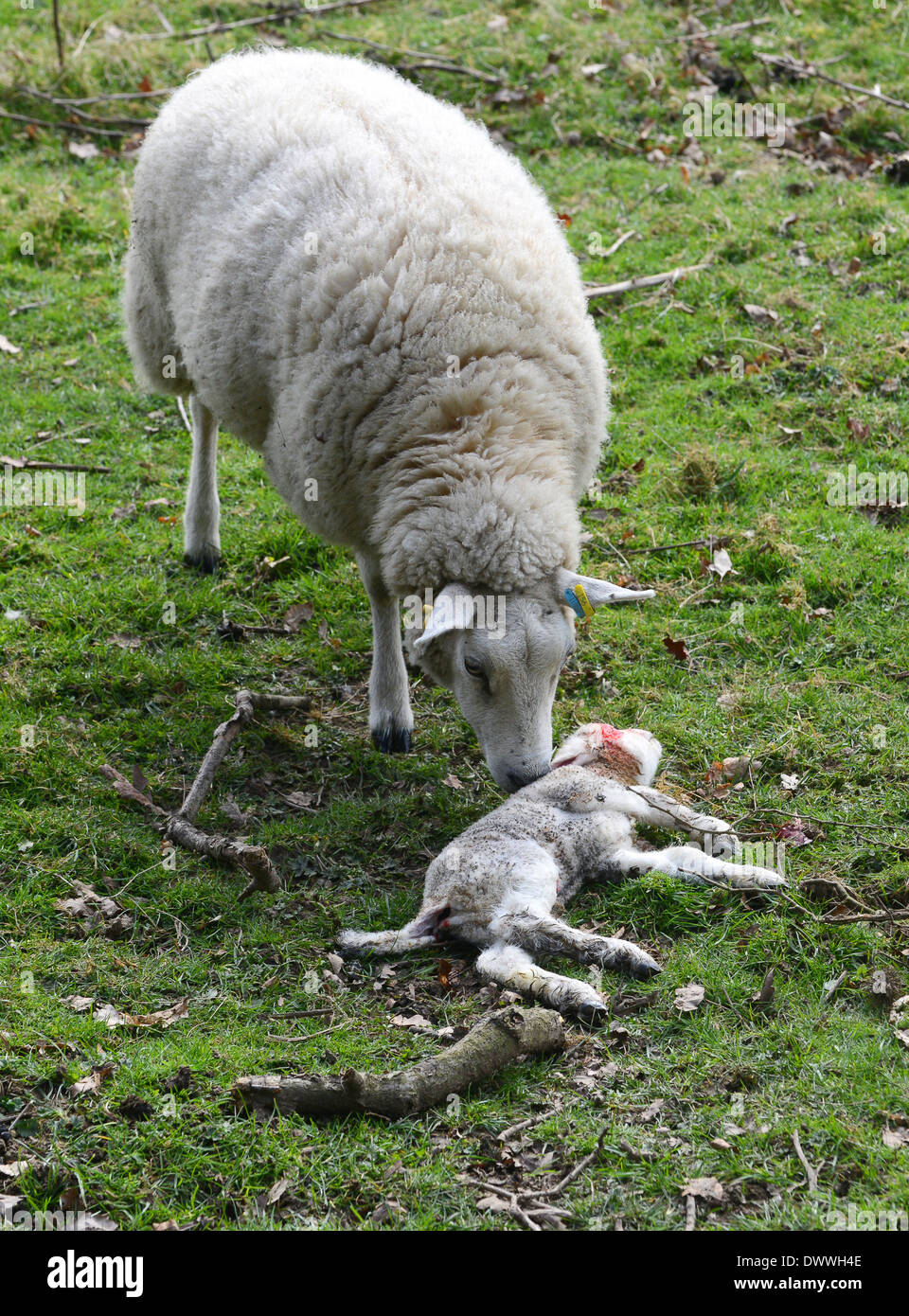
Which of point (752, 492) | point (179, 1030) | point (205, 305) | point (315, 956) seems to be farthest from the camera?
point (752, 492)

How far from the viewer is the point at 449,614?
3.98 meters

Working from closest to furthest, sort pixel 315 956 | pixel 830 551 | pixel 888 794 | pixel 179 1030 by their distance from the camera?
pixel 179 1030
pixel 315 956
pixel 888 794
pixel 830 551

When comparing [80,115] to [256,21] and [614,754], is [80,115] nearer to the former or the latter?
[256,21]

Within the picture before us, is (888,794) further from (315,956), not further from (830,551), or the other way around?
(315,956)

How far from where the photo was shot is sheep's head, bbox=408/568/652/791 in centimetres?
408

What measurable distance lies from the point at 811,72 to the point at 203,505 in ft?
20.9

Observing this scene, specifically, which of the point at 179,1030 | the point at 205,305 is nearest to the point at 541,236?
the point at 205,305

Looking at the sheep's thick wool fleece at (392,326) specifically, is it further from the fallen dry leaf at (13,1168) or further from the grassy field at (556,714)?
the fallen dry leaf at (13,1168)

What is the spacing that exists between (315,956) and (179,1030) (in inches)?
20.0

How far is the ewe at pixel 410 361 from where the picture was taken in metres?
4.14

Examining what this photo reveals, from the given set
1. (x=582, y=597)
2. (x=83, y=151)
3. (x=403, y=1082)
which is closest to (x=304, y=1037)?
(x=403, y=1082)

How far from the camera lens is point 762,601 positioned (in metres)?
5.62

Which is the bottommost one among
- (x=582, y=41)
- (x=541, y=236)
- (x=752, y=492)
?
(x=752, y=492)

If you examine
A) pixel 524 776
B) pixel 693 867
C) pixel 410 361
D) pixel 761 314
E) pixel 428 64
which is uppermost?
pixel 428 64
